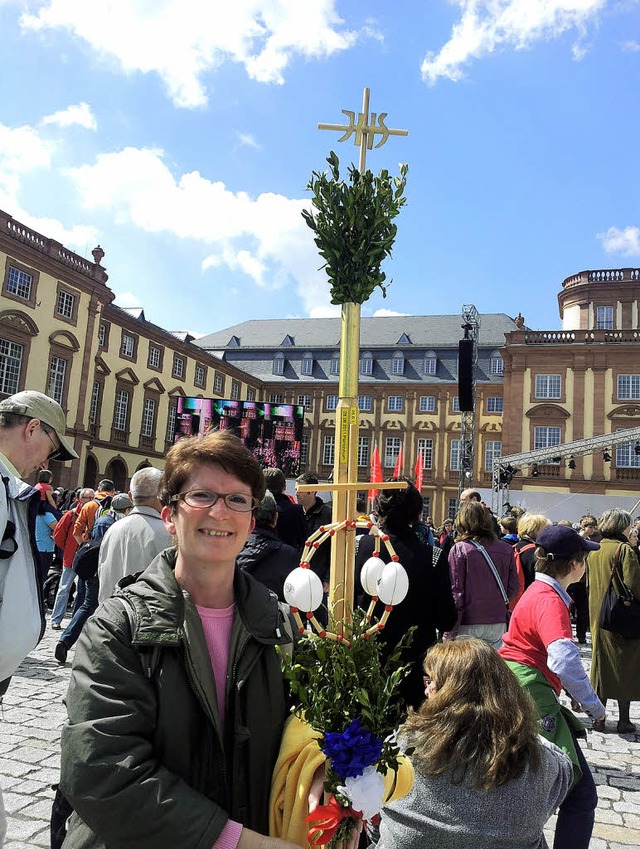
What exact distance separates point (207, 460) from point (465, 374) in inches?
900

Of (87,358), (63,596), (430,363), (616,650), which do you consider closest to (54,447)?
(616,650)

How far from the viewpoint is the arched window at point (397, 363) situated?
161 ft

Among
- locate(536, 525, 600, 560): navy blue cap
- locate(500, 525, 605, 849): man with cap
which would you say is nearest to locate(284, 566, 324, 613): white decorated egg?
locate(500, 525, 605, 849): man with cap

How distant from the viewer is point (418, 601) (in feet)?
13.2

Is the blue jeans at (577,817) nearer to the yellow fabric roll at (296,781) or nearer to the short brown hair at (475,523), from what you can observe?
the yellow fabric roll at (296,781)

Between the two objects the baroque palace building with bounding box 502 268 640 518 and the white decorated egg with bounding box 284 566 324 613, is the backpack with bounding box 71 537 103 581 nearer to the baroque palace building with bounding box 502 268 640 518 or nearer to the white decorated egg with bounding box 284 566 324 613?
the white decorated egg with bounding box 284 566 324 613

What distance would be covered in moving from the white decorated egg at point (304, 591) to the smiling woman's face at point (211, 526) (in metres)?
0.19

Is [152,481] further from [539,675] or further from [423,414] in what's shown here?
[423,414]

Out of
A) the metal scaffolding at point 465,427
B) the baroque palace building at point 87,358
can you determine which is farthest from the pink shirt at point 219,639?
the baroque palace building at point 87,358

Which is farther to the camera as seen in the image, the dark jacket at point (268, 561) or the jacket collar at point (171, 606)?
the dark jacket at point (268, 561)

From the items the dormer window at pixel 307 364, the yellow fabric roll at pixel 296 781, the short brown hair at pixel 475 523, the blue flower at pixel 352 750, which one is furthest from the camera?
the dormer window at pixel 307 364

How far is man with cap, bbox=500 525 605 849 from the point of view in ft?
9.77

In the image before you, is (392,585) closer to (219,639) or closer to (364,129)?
(219,639)

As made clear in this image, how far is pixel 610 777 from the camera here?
16.2 ft
